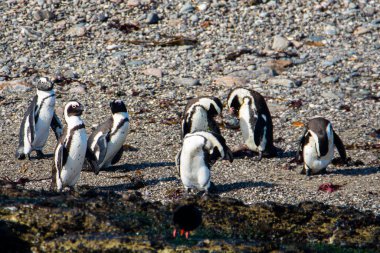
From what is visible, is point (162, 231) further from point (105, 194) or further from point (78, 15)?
point (78, 15)

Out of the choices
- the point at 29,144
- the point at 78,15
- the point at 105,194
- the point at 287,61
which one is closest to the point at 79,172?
the point at 29,144

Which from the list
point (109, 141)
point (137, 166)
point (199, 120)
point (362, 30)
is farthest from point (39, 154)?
point (362, 30)

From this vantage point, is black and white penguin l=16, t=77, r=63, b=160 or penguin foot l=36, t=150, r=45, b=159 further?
penguin foot l=36, t=150, r=45, b=159

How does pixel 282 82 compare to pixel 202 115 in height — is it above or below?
above

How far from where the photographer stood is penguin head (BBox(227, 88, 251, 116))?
12.2 metres

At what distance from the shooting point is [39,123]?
453 inches

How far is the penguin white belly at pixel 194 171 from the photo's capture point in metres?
10.0

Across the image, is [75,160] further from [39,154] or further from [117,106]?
[39,154]

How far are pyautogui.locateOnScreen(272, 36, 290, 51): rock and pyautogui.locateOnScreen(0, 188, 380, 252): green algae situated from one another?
689cm

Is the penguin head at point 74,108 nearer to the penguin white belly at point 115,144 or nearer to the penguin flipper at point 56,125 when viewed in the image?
the penguin white belly at point 115,144

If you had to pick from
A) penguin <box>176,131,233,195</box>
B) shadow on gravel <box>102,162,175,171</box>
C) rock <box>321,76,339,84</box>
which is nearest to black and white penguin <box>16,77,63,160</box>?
shadow on gravel <box>102,162,175,171</box>

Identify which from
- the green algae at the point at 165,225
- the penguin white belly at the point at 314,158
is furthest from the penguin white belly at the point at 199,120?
the green algae at the point at 165,225

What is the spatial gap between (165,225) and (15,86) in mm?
6620

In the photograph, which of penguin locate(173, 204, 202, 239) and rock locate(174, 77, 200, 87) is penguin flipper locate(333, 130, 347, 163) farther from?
penguin locate(173, 204, 202, 239)
